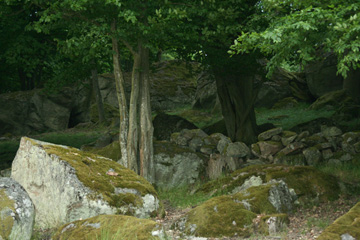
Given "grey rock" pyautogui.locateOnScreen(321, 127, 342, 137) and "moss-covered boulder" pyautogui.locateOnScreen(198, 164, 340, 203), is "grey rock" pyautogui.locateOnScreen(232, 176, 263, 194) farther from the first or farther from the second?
"grey rock" pyautogui.locateOnScreen(321, 127, 342, 137)

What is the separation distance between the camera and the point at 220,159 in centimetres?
1481

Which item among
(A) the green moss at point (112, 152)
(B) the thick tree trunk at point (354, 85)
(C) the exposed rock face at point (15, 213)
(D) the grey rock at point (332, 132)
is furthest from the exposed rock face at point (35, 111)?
(C) the exposed rock face at point (15, 213)

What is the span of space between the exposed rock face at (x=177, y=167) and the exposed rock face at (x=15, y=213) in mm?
6948

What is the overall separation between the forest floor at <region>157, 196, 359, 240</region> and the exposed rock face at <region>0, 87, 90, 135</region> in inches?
700

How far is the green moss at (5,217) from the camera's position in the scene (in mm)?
7287

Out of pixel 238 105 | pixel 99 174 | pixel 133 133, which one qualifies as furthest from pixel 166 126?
pixel 99 174

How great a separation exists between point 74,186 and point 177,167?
19.5ft

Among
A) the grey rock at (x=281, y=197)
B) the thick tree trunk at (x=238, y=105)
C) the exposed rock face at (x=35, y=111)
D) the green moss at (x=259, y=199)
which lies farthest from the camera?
the exposed rock face at (x=35, y=111)

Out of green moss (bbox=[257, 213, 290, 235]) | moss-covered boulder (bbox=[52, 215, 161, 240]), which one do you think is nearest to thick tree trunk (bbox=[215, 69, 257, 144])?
green moss (bbox=[257, 213, 290, 235])

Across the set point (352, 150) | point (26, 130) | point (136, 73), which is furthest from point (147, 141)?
point (26, 130)

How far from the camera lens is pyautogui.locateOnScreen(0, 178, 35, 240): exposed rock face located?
740cm

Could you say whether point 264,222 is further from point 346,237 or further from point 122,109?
point 122,109

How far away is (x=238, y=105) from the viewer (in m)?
17.7

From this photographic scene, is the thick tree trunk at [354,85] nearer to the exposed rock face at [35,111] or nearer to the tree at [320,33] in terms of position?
the tree at [320,33]
